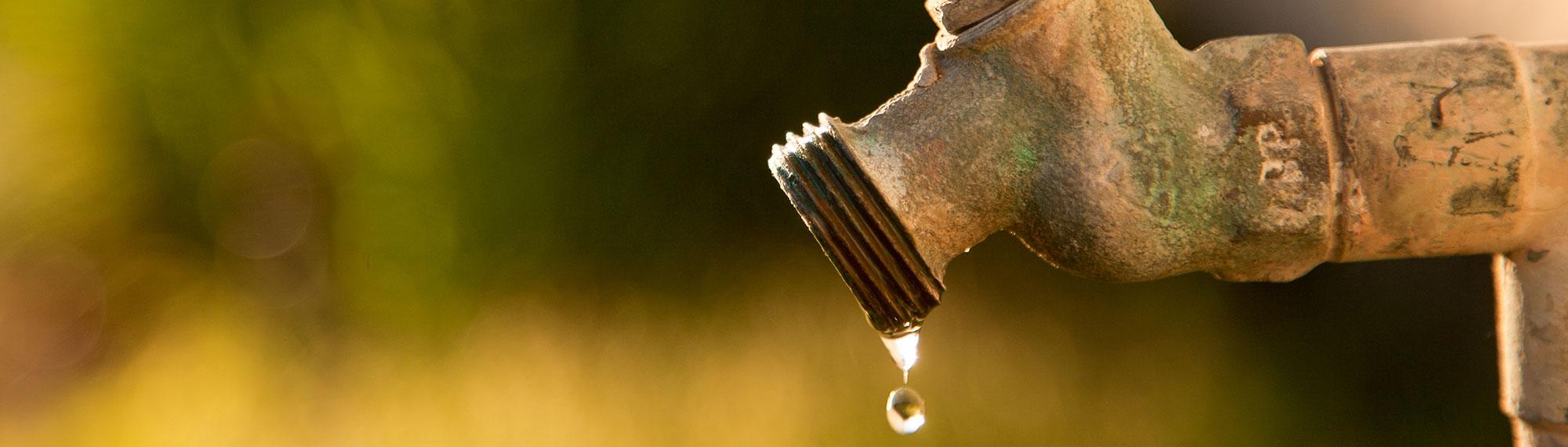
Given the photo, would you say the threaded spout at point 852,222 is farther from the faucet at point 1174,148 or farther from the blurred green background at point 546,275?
the blurred green background at point 546,275

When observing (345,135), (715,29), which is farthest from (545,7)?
(345,135)

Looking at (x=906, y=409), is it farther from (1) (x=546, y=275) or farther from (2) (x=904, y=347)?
(1) (x=546, y=275)

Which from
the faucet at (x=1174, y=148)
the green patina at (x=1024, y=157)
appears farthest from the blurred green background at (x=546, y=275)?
the green patina at (x=1024, y=157)

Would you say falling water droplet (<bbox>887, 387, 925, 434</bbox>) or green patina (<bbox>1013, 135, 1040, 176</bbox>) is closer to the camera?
green patina (<bbox>1013, 135, 1040, 176</bbox>)

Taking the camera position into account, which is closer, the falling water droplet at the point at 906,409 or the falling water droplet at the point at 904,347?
the falling water droplet at the point at 904,347

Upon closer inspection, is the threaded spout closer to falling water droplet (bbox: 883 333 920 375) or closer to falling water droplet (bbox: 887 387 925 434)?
falling water droplet (bbox: 883 333 920 375)

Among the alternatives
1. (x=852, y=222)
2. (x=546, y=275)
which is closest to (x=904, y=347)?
(x=852, y=222)

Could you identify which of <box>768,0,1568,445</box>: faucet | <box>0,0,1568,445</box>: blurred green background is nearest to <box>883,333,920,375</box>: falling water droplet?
<box>768,0,1568,445</box>: faucet

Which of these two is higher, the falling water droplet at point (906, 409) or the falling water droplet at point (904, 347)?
the falling water droplet at point (904, 347)
